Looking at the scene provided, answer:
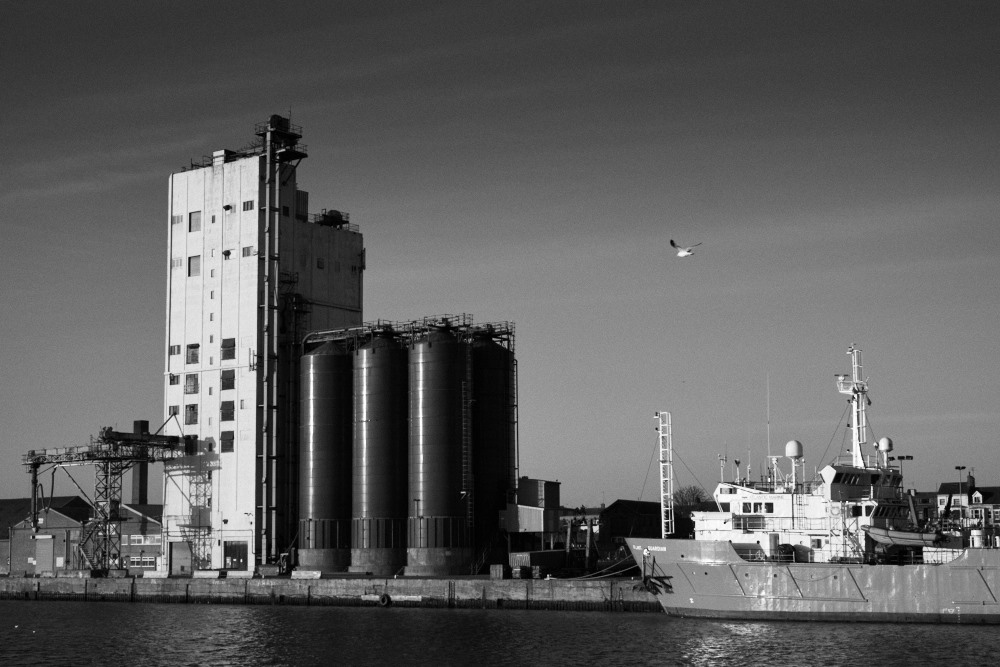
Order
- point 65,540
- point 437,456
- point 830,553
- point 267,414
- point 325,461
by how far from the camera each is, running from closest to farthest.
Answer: point 830,553, point 437,456, point 325,461, point 267,414, point 65,540

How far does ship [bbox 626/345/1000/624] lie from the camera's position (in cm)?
5719

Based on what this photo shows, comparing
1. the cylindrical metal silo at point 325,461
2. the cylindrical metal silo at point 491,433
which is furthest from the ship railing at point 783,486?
the cylindrical metal silo at point 325,461

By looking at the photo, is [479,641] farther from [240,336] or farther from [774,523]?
[240,336]

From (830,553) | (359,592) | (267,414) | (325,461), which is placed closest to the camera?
(830,553)

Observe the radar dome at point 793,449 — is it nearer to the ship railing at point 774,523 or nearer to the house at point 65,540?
the ship railing at point 774,523

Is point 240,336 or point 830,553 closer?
point 830,553

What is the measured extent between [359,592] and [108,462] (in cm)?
2591

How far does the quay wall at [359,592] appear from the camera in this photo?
66.6 metres

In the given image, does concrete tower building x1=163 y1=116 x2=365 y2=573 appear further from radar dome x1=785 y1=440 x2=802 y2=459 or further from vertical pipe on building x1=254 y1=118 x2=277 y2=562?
radar dome x1=785 y1=440 x2=802 y2=459

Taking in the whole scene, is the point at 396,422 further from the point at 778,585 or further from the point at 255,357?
the point at 778,585

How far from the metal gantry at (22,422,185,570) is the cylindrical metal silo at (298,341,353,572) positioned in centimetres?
1161

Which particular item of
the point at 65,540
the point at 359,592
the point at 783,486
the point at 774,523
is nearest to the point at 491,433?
the point at 359,592

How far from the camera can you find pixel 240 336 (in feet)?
286

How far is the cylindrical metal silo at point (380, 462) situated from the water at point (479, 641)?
1044cm
